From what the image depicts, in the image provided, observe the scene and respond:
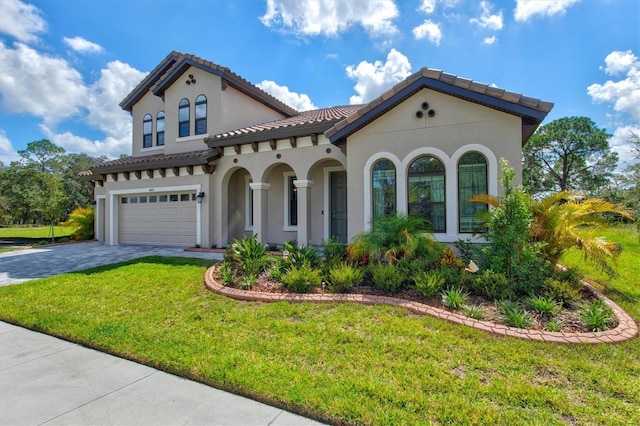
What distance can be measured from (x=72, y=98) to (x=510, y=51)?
29.1 meters

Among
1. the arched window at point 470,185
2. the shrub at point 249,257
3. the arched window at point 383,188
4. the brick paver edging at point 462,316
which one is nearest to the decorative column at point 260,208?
the shrub at point 249,257

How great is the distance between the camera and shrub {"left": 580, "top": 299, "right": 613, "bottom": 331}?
4.66m

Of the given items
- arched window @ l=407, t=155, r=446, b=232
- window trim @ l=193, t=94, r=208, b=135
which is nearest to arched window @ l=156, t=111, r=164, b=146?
window trim @ l=193, t=94, r=208, b=135

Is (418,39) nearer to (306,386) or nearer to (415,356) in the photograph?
(415,356)

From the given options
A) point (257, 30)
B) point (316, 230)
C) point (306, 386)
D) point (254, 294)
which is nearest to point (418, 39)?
point (257, 30)

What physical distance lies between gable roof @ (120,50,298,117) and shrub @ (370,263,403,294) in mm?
11168

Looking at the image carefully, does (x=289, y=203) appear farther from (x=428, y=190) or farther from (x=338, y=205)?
(x=428, y=190)

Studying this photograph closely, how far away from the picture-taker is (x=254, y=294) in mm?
6316

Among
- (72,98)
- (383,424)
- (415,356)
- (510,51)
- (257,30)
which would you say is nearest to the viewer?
(383,424)

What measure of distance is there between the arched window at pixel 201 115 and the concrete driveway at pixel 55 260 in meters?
5.36

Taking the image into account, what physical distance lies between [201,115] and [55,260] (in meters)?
7.91

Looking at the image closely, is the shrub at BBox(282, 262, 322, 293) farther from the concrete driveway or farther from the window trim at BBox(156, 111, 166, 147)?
the window trim at BBox(156, 111, 166, 147)

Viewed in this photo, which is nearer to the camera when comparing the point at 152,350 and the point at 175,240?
the point at 152,350

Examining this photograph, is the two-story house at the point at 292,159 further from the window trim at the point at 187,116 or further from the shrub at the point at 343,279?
the shrub at the point at 343,279
